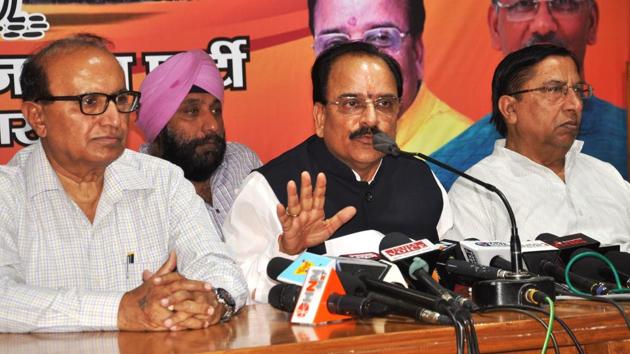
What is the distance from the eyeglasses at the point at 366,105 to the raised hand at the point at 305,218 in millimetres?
514

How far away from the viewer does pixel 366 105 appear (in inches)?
144

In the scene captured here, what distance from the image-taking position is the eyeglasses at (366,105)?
3643 millimetres

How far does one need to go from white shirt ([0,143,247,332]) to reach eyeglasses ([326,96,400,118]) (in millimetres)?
696

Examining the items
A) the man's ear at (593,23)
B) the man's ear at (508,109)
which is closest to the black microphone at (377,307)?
the man's ear at (508,109)

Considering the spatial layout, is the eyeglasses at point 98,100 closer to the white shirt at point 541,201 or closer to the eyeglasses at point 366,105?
Answer: the eyeglasses at point 366,105

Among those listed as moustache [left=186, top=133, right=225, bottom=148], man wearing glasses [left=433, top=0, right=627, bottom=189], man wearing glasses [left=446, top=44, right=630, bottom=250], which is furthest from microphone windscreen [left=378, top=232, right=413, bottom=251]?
man wearing glasses [left=433, top=0, right=627, bottom=189]

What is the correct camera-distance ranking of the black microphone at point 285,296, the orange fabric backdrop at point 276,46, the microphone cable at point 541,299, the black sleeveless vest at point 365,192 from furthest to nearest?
the orange fabric backdrop at point 276,46 → the black sleeveless vest at point 365,192 → the black microphone at point 285,296 → the microphone cable at point 541,299

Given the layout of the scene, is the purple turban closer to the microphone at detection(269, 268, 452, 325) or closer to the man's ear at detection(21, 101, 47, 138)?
the man's ear at detection(21, 101, 47, 138)

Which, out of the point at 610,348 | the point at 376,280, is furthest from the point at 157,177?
the point at 610,348

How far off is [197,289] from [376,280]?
0.53 metres

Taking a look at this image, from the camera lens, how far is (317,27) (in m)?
5.11

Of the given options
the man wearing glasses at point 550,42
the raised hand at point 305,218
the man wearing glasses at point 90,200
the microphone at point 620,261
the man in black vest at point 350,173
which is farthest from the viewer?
the man wearing glasses at point 550,42

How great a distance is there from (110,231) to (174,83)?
1602mm

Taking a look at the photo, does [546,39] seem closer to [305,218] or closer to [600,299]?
[305,218]
